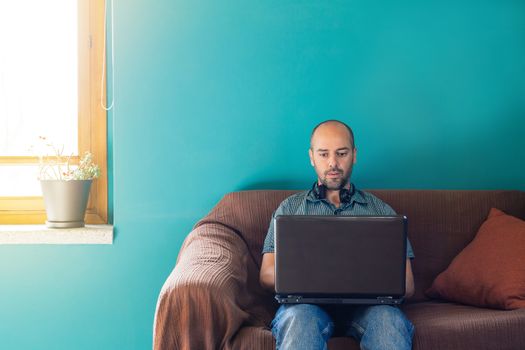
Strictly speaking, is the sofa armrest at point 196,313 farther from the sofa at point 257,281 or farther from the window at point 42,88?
the window at point 42,88

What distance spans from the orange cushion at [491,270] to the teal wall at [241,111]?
0.52 meters

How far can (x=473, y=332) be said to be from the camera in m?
2.27

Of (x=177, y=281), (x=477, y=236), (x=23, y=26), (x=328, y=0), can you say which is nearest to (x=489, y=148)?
(x=477, y=236)

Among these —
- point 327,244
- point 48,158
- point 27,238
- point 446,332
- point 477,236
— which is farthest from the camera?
point 48,158

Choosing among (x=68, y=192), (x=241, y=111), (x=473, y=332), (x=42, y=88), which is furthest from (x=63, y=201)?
(x=473, y=332)

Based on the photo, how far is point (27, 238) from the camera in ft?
9.99

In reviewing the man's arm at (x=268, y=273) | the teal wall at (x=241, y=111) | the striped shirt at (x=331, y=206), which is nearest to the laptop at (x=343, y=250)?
the man's arm at (x=268, y=273)

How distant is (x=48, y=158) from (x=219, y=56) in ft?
3.07

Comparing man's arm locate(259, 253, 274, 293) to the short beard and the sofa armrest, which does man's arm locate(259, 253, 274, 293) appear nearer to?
the sofa armrest

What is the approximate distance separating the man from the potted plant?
938 millimetres

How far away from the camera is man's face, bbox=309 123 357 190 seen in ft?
8.73

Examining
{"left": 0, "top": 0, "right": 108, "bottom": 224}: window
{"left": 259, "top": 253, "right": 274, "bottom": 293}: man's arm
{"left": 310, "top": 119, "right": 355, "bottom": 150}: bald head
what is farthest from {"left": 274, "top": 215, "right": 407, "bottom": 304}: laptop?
{"left": 0, "top": 0, "right": 108, "bottom": 224}: window

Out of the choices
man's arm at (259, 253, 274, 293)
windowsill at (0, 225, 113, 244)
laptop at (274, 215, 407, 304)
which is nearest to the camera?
laptop at (274, 215, 407, 304)

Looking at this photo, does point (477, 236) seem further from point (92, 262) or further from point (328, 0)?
point (92, 262)
